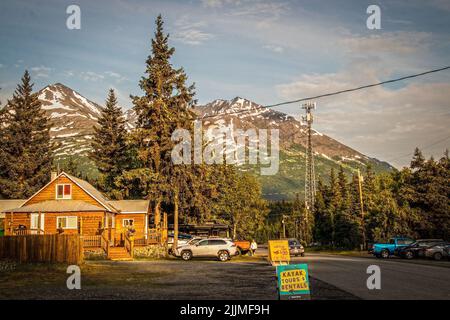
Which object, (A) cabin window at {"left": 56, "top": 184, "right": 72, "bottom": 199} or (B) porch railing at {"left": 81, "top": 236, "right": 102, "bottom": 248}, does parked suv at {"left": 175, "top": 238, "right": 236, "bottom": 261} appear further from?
(A) cabin window at {"left": 56, "top": 184, "right": 72, "bottom": 199}

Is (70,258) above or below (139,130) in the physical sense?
below

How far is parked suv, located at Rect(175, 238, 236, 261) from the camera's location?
115ft

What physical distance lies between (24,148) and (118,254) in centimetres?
3975

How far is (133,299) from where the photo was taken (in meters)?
13.3

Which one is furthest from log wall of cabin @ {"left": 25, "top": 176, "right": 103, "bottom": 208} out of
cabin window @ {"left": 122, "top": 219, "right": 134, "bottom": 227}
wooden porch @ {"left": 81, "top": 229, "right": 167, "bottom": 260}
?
wooden porch @ {"left": 81, "top": 229, "right": 167, "bottom": 260}

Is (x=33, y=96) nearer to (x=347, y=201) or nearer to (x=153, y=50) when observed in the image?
(x=153, y=50)

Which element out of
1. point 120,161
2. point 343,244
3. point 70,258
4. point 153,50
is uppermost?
point 153,50

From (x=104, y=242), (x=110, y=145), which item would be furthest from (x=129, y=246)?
(x=110, y=145)

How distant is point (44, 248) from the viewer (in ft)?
81.9

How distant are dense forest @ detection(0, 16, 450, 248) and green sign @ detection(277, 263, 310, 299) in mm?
32469

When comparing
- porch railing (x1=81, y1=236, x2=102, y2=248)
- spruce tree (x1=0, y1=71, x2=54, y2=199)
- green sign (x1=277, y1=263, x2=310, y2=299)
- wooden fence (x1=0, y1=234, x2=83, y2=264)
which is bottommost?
porch railing (x1=81, y1=236, x2=102, y2=248)
